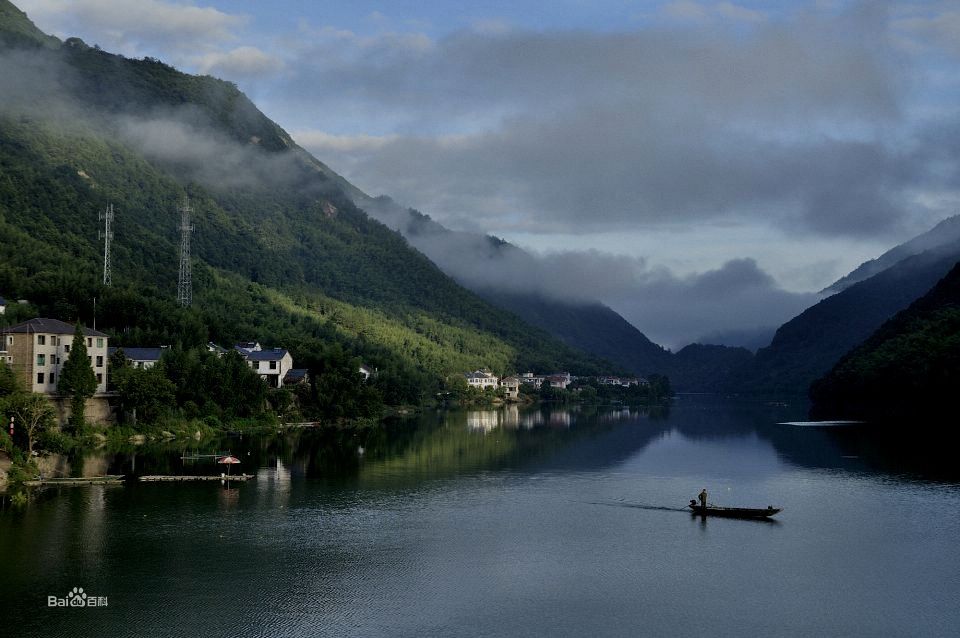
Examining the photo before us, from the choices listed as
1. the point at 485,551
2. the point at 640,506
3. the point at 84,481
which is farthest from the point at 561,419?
the point at 485,551

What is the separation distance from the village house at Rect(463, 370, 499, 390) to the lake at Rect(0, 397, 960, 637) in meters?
89.1

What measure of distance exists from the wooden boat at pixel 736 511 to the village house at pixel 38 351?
4414 cm

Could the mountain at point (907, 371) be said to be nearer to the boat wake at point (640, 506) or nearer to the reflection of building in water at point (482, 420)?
the reflection of building in water at point (482, 420)

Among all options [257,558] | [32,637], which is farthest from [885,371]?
[32,637]

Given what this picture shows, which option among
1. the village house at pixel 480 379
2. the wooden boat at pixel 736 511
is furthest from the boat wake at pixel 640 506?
the village house at pixel 480 379

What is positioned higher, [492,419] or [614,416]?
[492,419]

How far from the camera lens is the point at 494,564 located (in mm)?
32719

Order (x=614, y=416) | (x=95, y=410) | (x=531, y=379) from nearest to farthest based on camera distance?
(x=95, y=410), (x=614, y=416), (x=531, y=379)

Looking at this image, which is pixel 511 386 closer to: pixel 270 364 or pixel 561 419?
Answer: pixel 561 419

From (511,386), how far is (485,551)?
125647mm

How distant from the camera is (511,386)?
525ft

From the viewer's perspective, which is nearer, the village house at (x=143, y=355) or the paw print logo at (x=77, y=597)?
the paw print logo at (x=77, y=597)

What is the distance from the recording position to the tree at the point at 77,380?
201 ft

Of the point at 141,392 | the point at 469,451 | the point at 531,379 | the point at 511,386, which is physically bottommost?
the point at 469,451
